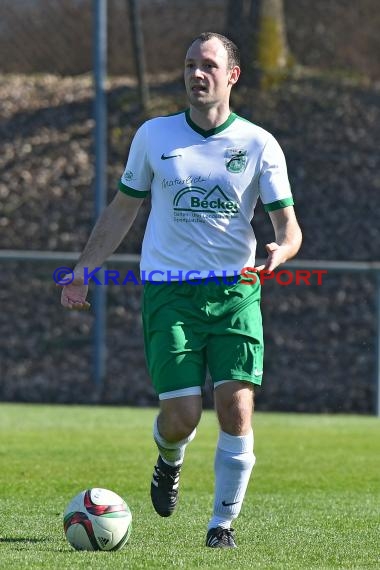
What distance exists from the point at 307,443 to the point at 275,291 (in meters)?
5.76

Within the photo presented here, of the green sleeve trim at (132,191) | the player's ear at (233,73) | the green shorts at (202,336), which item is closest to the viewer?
the green shorts at (202,336)

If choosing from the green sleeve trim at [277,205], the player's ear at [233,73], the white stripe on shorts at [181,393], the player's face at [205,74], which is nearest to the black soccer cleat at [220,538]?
the white stripe on shorts at [181,393]

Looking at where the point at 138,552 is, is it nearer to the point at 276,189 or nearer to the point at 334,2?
the point at 276,189

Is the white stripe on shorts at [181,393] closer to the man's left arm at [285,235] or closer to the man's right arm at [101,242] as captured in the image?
the man's right arm at [101,242]

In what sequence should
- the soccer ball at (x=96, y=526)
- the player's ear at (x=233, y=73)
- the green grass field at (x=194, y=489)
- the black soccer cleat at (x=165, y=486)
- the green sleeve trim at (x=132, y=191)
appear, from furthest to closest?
the black soccer cleat at (x=165, y=486) → the green sleeve trim at (x=132, y=191) → the player's ear at (x=233, y=73) → the soccer ball at (x=96, y=526) → the green grass field at (x=194, y=489)

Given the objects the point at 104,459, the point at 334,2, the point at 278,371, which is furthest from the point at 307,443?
the point at 334,2

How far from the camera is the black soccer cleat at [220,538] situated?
571 cm

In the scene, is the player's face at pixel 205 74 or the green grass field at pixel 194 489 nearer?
the green grass field at pixel 194 489

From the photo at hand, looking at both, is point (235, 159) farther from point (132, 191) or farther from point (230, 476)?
point (230, 476)

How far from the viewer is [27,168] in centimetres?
1786

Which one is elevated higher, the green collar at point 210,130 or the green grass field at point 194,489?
the green collar at point 210,130

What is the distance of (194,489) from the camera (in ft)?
26.6

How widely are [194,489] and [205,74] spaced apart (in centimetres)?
323

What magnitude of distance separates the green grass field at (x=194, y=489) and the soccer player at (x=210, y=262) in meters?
0.45
